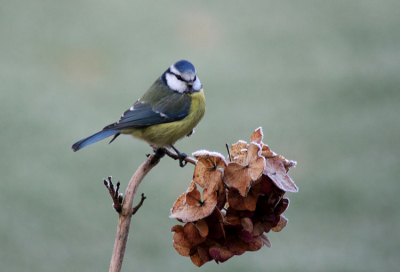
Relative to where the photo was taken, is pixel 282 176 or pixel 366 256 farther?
pixel 366 256

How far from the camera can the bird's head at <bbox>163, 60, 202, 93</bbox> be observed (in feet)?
6.76

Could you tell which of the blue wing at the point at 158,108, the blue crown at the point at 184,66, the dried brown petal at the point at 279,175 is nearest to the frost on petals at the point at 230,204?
the dried brown petal at the point at 279,175

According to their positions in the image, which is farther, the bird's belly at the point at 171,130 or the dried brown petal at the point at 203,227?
the bird's belly at the point at 171,130

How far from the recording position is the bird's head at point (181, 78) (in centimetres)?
206

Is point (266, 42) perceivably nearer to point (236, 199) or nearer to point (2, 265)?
point (2, 265)

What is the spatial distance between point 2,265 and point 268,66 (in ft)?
13.5

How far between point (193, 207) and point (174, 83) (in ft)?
4.40

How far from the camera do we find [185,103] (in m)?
2.35

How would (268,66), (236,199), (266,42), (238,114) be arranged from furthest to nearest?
(266,42)
(268,66)
(238,114)
(236,199)

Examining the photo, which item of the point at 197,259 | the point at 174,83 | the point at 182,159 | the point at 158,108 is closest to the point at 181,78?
the point at 174,83

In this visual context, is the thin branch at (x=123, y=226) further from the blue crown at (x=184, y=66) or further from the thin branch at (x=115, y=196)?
the blue crown at (x=184, y=66)

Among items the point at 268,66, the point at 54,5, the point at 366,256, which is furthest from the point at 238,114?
the point at 54,5

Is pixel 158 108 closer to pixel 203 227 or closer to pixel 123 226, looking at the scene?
pixel 123 226

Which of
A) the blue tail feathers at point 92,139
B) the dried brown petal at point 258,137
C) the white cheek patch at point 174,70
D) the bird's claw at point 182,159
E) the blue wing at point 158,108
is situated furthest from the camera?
the blue wing at point 158,108
